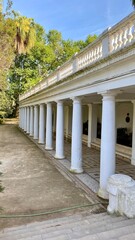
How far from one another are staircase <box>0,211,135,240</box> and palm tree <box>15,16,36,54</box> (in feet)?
70.9

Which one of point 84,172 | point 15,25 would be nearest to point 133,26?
point 84,172

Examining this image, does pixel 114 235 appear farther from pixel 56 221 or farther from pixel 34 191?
pixel 34 191

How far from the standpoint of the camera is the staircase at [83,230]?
3.47 meters

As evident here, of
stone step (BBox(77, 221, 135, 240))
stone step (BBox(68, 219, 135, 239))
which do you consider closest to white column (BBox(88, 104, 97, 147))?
stone step (BBox(68, 219, 135, 239))

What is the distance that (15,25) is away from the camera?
21859 millimetres

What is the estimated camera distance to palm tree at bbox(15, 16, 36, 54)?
22.7m

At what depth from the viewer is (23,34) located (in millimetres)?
23406

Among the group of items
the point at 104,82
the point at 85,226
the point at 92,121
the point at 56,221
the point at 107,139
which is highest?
the point at 104,82

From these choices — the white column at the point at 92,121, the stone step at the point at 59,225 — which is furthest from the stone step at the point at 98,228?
the white column at the point at 92,121

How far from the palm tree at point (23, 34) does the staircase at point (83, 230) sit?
2162cm

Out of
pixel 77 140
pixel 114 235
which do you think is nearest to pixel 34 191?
pixel 77 140

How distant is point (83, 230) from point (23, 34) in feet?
75.1

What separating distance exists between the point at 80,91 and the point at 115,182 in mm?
3825

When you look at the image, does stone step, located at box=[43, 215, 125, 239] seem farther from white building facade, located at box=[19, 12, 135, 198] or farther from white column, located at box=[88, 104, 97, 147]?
white column, located at box=[88, 104, 97, 147]
